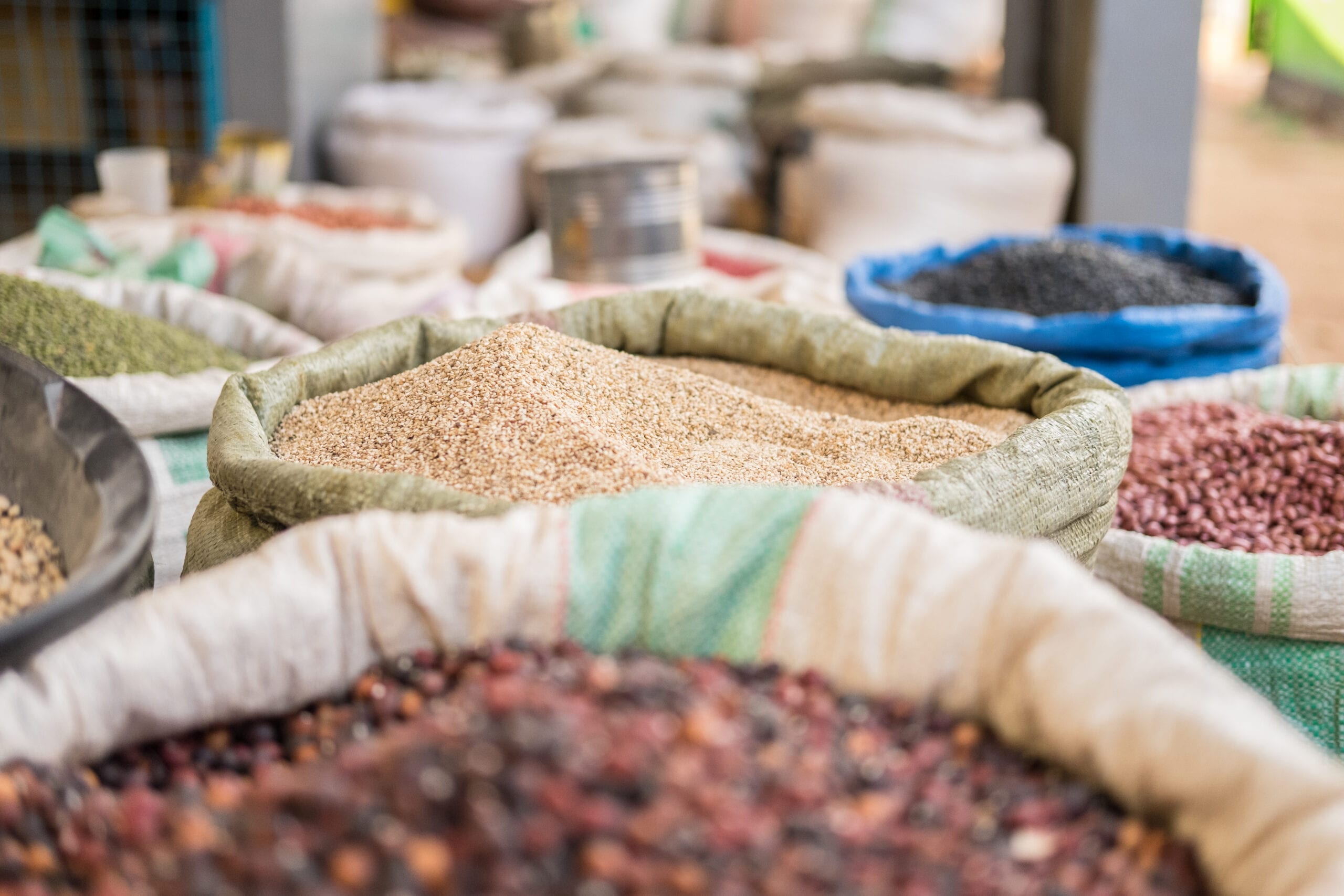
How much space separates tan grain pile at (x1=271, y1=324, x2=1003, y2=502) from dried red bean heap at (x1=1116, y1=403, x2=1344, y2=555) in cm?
29

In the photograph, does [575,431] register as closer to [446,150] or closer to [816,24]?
[446,150]

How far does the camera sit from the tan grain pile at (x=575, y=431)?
3.08 ft

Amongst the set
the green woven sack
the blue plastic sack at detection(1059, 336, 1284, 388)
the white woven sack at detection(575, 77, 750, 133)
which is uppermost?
the white woven sack at detection(575, 77, 750, 133)

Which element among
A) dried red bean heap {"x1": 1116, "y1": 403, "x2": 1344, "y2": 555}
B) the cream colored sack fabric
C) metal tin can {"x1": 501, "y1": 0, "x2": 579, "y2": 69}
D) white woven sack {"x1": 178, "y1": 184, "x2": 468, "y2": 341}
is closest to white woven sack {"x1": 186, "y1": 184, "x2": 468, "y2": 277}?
white woven sack {"x1": 178, "y1": 184, "x2": 468, "y2": 341}

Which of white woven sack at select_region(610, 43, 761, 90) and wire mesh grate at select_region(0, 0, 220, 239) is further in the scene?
white woven sack at select_region(610, 43, 761, 90)

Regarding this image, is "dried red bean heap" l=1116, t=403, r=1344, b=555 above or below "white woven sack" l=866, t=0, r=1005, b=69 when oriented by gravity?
below

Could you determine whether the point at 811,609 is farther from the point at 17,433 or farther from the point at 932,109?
the point at 932,109

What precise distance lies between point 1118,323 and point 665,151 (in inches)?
71.6

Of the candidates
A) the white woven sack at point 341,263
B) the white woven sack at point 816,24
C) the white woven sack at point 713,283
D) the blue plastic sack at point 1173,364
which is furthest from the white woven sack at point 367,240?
the white woven sack at point 816,24

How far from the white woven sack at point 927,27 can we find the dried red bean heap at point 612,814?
15.3 feet

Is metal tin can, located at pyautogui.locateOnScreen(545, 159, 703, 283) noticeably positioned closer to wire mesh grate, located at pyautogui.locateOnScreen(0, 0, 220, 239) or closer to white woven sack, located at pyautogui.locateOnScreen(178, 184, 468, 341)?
white woven sack, located at pyautogui.locateOnScreen(178, 184, 468, 341)

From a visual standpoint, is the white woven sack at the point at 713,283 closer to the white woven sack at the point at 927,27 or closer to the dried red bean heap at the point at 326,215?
the dried red bean heap at the point at 326,215

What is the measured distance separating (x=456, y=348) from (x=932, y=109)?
1.97 m

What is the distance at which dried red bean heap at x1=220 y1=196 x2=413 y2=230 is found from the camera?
7.85 ft
